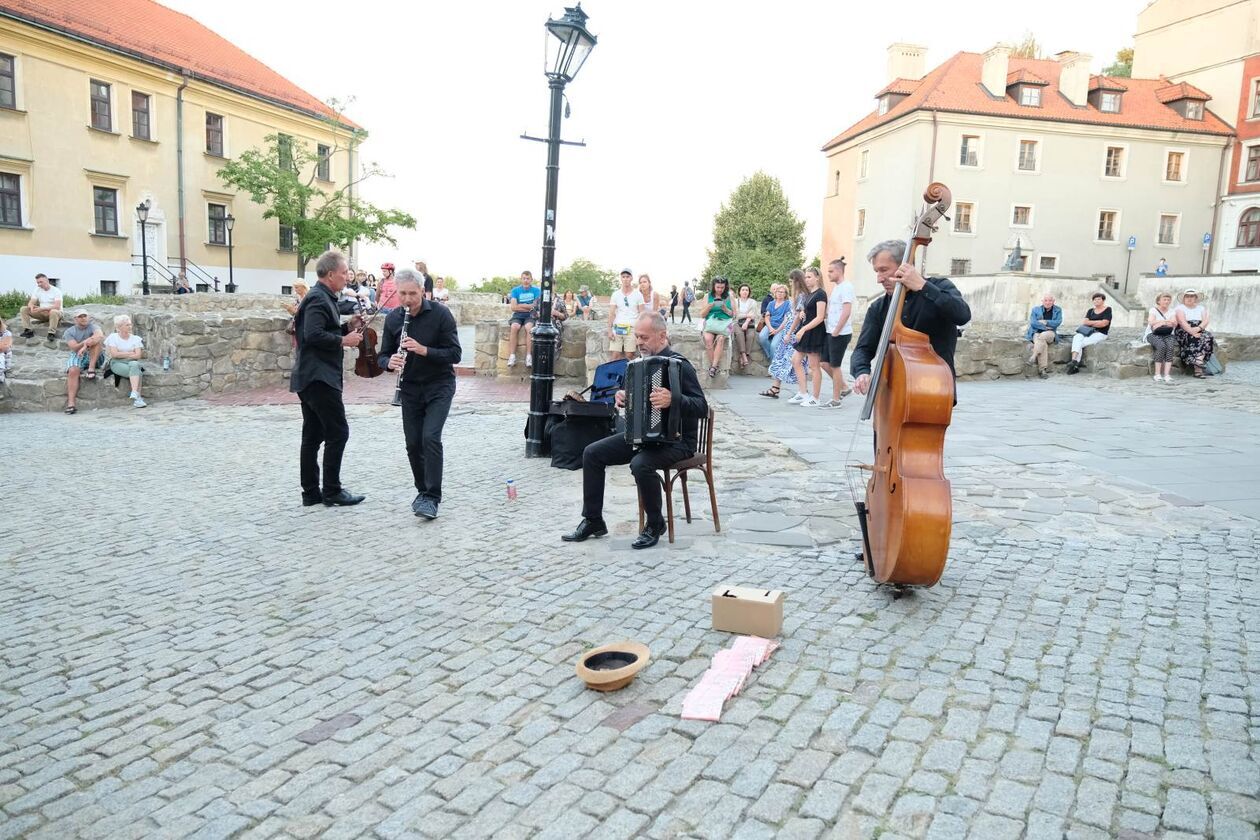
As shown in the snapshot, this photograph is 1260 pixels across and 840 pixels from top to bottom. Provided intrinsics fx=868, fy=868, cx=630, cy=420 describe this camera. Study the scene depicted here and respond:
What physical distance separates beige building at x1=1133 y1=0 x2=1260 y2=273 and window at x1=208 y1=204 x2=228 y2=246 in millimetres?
46058

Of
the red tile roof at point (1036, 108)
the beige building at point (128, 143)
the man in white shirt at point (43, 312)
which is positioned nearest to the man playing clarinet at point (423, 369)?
the man in white shirt at point (43, 312)

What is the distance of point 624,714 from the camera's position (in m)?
3.29

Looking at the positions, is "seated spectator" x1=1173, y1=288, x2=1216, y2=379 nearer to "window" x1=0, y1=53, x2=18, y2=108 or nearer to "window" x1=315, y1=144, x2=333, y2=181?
"window" x1=0, y1=53, x2=18, y2=108

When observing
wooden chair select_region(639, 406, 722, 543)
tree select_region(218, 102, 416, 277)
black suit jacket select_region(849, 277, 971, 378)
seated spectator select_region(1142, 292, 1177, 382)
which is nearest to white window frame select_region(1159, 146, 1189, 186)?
seated spectator select_region(1142, 292, 1177, 382)

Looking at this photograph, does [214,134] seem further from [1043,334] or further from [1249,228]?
[1249,228]

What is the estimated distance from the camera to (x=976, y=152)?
42.1 m

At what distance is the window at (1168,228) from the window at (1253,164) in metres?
3.33

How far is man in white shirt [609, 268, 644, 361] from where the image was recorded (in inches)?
464

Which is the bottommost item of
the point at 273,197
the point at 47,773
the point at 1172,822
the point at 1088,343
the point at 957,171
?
the point at 47,773

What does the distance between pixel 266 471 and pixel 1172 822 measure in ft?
24.3

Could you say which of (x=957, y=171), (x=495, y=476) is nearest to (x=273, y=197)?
(x=957, y=171)

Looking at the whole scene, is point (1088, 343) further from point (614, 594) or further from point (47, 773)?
point (47, 773)

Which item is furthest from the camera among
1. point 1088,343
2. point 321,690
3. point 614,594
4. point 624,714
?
point 1088,343

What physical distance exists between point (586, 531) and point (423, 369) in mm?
1887
